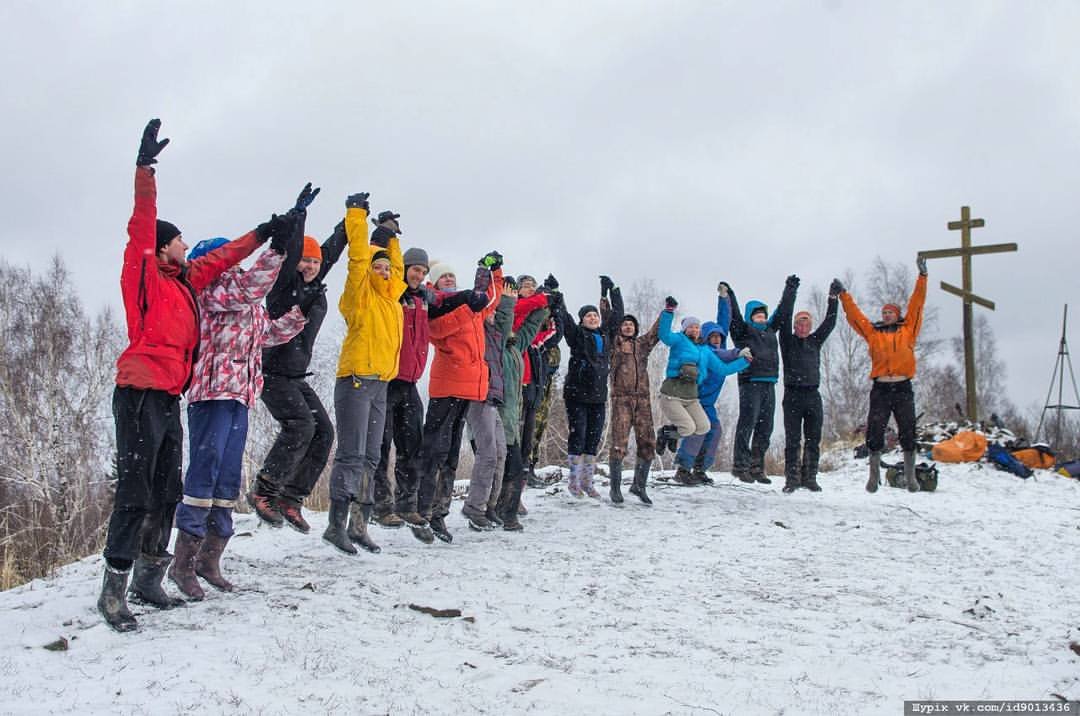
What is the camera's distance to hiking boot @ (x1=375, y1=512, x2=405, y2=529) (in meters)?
7.20

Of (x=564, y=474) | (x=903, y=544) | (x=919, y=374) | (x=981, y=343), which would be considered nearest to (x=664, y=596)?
(x=903, y=544)

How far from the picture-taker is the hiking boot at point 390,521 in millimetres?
7195

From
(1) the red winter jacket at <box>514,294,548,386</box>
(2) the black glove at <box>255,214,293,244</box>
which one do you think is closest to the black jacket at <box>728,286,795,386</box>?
(1) the red winter jacket at <box>514,294,548,386</box>

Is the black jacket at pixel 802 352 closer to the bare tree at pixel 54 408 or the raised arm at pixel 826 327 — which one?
the raised arm at pixel 826 327

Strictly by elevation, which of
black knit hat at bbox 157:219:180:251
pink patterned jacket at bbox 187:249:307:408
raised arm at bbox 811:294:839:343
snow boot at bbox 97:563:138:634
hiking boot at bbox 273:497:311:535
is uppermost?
raised arm at bbox 811:294:839:343

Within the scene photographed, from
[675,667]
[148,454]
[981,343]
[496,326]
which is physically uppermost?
[981,343]

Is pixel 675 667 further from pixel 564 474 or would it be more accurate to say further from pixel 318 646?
pixel 564 474

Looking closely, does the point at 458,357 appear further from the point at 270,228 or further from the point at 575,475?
the point at 575,475

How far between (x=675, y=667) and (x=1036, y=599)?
347 cm

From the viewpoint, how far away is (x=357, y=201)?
20.8ft

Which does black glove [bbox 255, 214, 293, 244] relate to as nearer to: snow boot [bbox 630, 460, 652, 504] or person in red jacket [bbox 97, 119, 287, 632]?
person in red jacket [bbox 97, 119, 287, 632]

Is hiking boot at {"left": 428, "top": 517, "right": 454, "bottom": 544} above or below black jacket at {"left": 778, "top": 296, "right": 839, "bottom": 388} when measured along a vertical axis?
below

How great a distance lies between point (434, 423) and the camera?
23.2ft

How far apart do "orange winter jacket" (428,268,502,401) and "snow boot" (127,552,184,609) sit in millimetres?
2788
